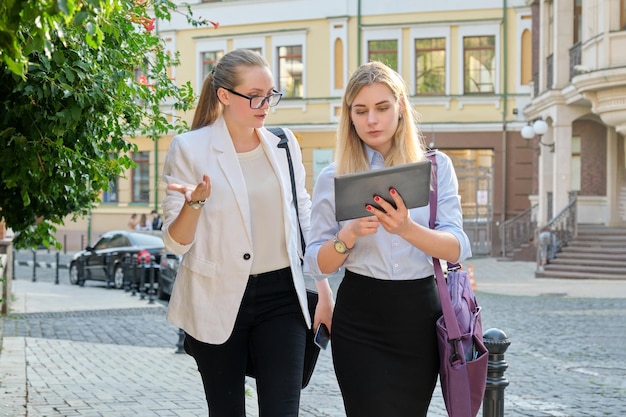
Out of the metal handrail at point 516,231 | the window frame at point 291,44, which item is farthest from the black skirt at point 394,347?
the window frame at point 291,44

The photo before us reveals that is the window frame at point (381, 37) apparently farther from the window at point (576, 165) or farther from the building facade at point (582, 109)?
the window at point (576, 165)

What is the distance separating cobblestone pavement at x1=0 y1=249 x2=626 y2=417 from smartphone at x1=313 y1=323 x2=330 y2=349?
119 inches

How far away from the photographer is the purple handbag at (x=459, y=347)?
3811 mm

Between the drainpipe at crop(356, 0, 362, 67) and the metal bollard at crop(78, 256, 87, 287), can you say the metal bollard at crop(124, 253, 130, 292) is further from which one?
the drainpipe at crop(356, 0, 362, 67)

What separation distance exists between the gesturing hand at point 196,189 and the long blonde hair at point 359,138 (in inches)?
20.8

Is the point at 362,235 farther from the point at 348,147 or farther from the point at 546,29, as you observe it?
the point at 546,29

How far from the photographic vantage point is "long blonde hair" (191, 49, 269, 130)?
444 centimetres

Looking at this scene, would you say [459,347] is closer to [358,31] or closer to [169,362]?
[169,362]

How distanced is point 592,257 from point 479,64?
40.5 ft

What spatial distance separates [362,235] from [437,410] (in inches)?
181

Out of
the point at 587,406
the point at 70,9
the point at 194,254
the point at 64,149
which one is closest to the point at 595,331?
the point at 587,406

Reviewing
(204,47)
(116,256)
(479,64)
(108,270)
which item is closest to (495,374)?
(116,256)

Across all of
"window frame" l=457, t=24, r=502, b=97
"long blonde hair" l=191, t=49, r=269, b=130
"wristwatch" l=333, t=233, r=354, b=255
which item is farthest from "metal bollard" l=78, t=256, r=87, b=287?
"wristwatch" l=333, t=233, r=354, b=255

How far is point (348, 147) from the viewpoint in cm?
408
